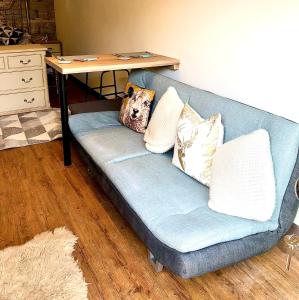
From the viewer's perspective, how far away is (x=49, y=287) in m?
1.48

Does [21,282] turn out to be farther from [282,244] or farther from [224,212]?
[282,244]

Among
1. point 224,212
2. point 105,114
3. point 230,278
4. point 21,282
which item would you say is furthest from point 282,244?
point 105,114

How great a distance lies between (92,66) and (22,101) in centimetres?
193

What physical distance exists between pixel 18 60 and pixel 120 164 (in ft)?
7.99

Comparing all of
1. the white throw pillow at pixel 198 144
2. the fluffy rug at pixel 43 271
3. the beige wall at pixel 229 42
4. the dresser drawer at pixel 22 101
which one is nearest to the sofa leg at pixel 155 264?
the fluffy rug at pixel 43 271

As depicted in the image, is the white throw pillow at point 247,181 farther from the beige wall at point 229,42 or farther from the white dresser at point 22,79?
the white dresser at point 22,79

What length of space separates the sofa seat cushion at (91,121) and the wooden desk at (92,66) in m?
0.08

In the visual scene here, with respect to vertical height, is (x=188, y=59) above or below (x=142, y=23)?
below

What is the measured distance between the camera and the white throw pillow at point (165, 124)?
6.72 ft

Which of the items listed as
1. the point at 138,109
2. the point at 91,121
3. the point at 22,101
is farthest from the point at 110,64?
the point at 22,101

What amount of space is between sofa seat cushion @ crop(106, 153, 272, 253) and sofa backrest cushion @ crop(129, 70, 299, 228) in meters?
0.25

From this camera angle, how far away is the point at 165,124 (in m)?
2.07

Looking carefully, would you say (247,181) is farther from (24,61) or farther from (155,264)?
(24,61)

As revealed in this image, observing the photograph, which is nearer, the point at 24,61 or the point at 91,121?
the point at 91,121
